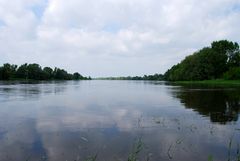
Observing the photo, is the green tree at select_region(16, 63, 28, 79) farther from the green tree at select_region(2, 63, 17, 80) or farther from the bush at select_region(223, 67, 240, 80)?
the bush at select_region(223, 67, 240, 80)

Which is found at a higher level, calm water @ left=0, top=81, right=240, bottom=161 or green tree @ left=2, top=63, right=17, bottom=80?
green tree @ left=2, top=63, right=17, bottom=80

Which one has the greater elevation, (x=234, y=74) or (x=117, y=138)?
(x=234, y=74)

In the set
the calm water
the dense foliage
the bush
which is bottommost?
the calm water

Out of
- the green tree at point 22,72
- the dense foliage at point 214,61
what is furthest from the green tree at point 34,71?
the dense foliage at point 214,61

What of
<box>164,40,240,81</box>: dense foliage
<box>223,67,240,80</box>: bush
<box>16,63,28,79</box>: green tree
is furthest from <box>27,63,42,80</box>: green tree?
<box>223,67,240,80</box>: bush

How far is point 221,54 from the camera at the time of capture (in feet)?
370

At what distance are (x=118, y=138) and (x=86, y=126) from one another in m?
3.28

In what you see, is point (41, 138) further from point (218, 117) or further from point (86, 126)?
point (218, 117)

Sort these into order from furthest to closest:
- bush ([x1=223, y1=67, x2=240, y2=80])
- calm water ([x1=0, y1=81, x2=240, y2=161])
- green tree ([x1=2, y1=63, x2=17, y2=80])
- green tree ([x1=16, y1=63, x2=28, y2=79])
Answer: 1. green tree ([x1=16, y1=63, x2=28, y2=79])
2. green tree ([x1=2, y1=63, x2=17, y2=80])
3. bush ([x1=223, y1=67, x2=240, y2=80])
4. calm water ([x1=0, y1=81, x2=240, y2=161])

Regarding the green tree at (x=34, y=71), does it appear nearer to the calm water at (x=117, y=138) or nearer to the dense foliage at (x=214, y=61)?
the dense foliage at (x=214, y=61)

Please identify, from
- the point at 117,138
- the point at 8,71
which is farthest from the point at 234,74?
the point at 8,71

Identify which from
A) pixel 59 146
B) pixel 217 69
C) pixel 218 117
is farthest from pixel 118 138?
pixel 217 69

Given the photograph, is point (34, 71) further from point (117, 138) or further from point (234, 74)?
point (117, 138)

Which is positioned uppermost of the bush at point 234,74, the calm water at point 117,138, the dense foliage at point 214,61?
the dense foliage at point 214,61
